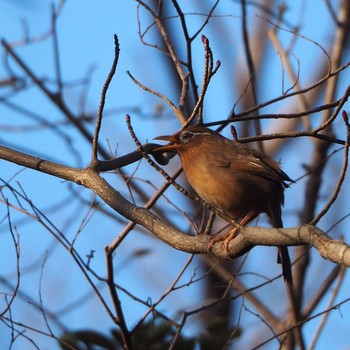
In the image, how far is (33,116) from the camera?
27.0ft

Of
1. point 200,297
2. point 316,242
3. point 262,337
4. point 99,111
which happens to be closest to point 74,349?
point 99,111

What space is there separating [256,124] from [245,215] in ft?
5.99

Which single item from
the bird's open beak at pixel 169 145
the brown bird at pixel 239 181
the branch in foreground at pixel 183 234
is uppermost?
the bird's open beak at pixel 169 145

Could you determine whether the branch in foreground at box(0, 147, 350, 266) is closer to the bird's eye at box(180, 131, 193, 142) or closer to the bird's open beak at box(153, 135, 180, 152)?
the bird's open beak at box(153, 135, 180, 152)

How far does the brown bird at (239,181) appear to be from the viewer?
5570mm

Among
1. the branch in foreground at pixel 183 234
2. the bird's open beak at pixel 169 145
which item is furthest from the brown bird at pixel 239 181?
the branch in foreground at pixel 183 234

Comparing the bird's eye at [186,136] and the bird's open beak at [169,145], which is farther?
the bird's eye at [186,136]

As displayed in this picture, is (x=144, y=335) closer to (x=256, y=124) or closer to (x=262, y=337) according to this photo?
(x=256, y=124)

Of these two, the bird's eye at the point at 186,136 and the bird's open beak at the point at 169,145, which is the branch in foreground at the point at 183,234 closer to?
the bird's open beak at the point at 169,145

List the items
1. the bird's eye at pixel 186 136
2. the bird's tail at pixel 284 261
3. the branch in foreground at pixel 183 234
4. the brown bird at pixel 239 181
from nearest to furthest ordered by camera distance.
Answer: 1. the branch in foreground at pixel 183 234
2. the bird's tail at pixel 284 261
3. the brown bird at pixel 239 181
4. the bird's eye at pixel 186 136

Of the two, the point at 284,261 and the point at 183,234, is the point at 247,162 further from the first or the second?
the point at 183,234

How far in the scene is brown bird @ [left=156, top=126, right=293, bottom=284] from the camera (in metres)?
5.57

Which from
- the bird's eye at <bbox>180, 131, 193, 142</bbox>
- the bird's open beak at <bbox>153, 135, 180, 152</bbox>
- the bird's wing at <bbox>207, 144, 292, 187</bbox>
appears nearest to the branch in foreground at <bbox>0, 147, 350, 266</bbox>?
the bird's open beak at <bbox>153, 135, 180, 152</bbox>

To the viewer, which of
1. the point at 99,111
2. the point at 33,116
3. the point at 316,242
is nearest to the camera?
the point at 316,242
